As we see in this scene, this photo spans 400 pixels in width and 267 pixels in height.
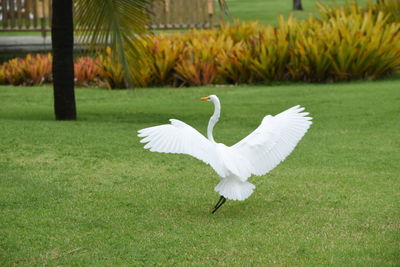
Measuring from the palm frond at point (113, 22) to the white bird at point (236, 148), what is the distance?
172 inches

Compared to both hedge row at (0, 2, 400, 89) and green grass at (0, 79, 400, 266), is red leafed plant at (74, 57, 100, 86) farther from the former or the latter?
green grass at (0, 79, 400, 266)

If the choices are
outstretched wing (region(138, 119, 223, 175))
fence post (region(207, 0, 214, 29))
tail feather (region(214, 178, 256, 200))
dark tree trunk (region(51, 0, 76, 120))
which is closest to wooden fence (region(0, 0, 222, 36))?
fence post (region(207, 0, 214, 29))

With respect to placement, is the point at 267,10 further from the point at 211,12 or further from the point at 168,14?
the point at 168,14

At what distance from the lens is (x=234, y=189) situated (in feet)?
19.2

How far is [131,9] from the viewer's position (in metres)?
10.6

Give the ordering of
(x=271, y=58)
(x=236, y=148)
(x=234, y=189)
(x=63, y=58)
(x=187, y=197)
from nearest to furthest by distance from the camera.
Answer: (x=234, y=189), (x=236, y=148), (x=187, y=197), (x=63, y=58), (x=271, y=58)

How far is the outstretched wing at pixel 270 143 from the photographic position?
618 centimetres

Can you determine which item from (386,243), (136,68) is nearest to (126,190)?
(386,243)

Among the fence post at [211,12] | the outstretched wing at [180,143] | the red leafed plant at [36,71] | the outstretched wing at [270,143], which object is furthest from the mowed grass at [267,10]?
the outstretched wing at [180,143]

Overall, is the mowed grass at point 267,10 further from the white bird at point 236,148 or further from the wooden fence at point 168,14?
the white bird at point 236,148

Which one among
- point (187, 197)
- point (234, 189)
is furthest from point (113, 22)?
point (234, 189)

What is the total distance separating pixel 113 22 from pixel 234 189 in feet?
17.0

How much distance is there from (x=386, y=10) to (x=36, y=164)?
35.3 ft

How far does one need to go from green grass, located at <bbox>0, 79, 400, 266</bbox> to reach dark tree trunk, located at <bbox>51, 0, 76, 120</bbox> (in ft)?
1.07
